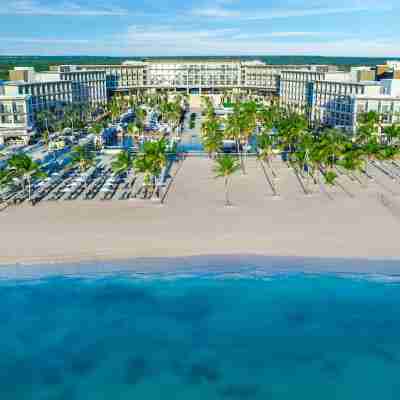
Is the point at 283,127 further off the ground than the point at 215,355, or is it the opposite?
the point at 283,127

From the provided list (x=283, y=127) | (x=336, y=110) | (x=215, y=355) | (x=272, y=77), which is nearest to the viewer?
(x=215, y=355)

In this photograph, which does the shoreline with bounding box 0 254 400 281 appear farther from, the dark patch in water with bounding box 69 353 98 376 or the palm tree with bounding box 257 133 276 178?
the palm tree with bounding box 257 133 276 178

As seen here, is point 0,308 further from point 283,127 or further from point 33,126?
point 33,126

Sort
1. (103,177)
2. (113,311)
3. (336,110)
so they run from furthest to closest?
1. (336,110)
2. (103,177)
3. (113,311)

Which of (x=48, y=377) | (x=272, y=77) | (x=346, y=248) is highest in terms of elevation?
(x=272, y=77)

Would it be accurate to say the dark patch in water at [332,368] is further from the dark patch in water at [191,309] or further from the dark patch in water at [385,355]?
the dark patch in water at [191,309]

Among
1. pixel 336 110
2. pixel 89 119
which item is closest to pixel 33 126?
pixel 89 119

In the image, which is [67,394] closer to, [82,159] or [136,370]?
[136,370]

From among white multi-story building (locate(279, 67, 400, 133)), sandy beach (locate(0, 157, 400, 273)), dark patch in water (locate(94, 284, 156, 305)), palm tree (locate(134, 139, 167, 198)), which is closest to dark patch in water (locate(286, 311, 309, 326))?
sandy beach (locate(0, 157, 400, 273))
